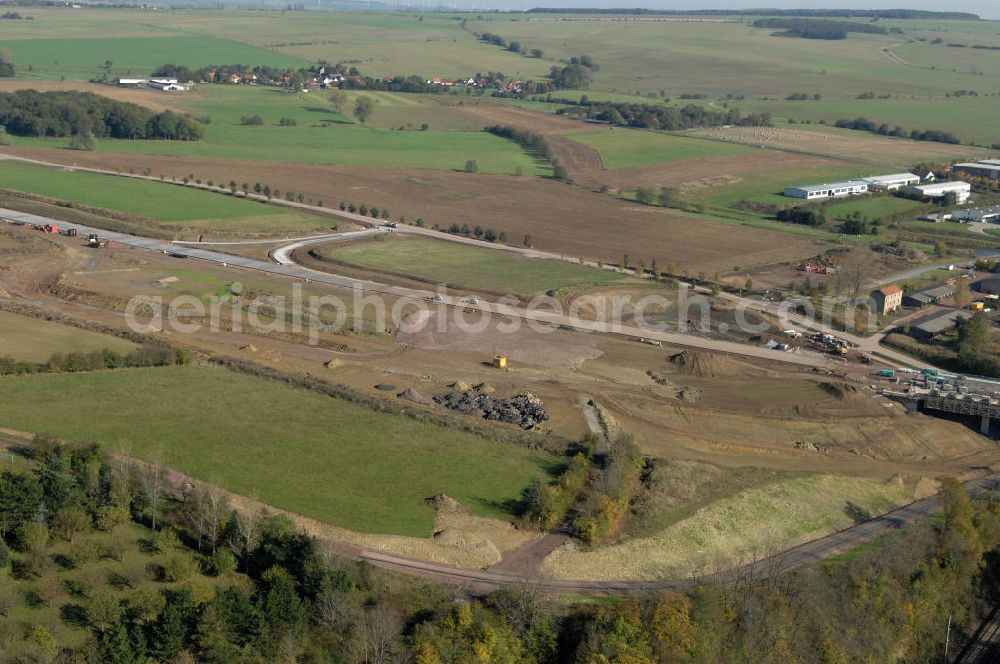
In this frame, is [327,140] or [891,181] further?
[327,140]

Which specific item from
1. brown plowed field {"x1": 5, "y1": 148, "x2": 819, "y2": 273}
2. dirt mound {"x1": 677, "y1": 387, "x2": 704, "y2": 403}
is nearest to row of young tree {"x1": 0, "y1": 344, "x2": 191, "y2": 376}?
dirt mound {"x1": 677, "y1": 387, "x2": 704, "y2": 403}

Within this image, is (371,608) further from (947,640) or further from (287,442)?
(947,640)

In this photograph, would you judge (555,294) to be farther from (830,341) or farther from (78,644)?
(78,644)

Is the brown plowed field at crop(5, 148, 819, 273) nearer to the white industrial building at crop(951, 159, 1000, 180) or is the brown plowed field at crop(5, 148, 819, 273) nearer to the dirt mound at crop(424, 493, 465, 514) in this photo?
the white industrial building at crop(951, 159, 1000, 180)

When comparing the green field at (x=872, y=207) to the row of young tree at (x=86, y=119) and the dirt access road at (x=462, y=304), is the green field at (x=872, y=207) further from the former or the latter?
the row of young tree at (x=86, y=119)

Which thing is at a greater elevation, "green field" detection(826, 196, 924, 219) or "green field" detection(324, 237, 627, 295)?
"green field" detection(826, 196, 924, 219)

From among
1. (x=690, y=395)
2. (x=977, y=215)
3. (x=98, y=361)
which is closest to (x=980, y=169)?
(x=977, y=215)
